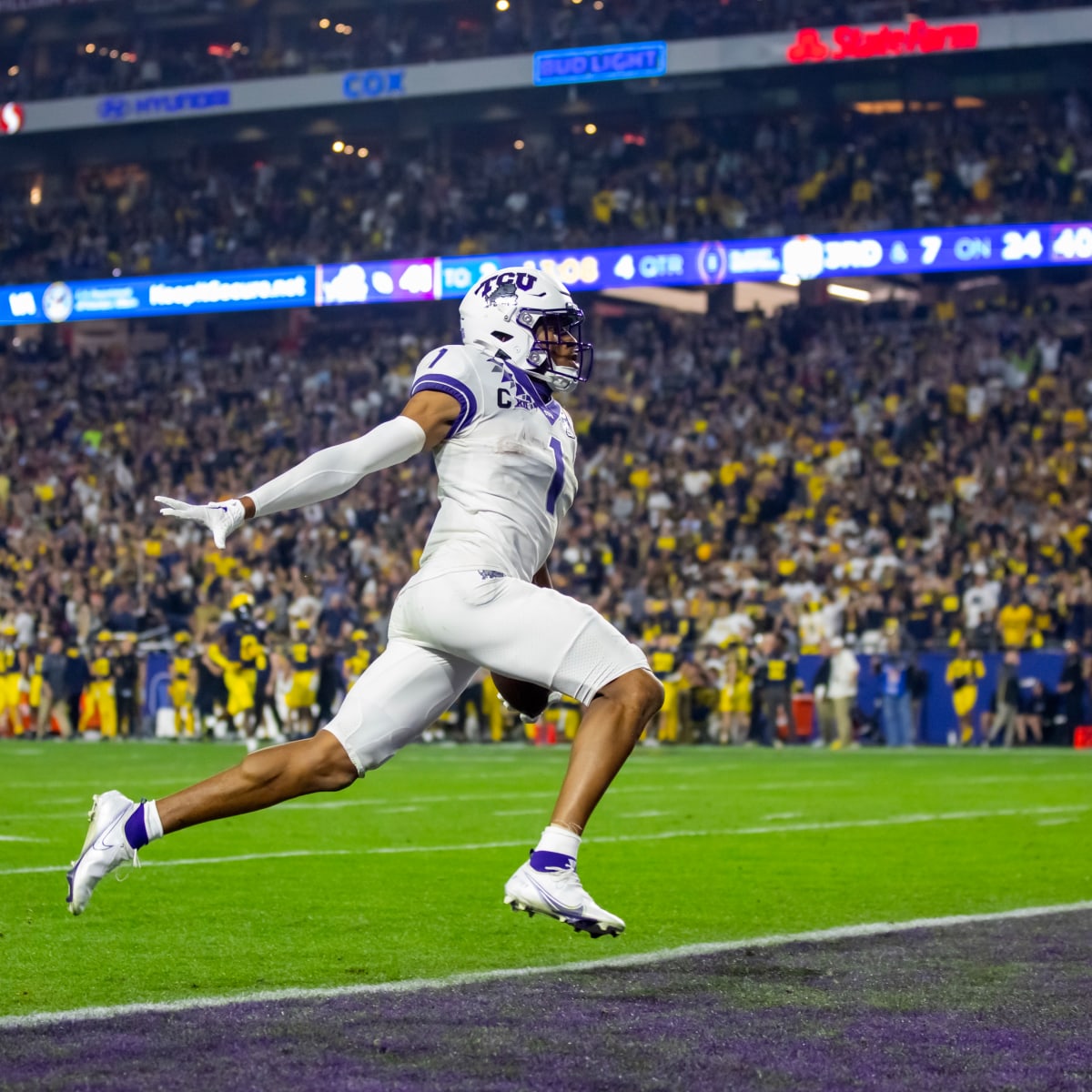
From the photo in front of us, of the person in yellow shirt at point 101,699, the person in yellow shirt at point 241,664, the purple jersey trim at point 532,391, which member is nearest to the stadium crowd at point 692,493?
the person in yellow shirt at point 101,699

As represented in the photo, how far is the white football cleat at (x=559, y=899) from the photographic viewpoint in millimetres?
4398

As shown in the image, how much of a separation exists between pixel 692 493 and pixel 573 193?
27.9 feet

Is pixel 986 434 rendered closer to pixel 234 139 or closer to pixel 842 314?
pixel 842 314

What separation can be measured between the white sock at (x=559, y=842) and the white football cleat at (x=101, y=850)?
1.15 m

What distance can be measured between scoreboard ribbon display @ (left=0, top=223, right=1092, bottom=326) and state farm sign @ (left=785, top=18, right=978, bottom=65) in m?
3.59

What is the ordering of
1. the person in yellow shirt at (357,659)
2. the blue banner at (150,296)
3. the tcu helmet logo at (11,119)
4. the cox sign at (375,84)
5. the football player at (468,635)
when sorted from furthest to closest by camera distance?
1. the tcu helmet logo at (11,119)
2. the cox sign at (375,84)
3. the blue banner at (150,296)
4. the person in yellow shirt at (357,659)
5. the football player at (468,635)

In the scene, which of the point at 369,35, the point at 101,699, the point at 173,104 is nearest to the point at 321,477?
the point at 101,699

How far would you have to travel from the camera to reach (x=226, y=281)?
2936 centimetres

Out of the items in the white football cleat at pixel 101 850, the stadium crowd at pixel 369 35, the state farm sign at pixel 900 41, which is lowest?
the white football cleat at pixel 101 850

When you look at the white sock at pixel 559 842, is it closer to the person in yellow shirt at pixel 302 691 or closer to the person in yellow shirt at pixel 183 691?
the person in yellow shirt at pixel 302 691

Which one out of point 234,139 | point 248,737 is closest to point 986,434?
point 248,737

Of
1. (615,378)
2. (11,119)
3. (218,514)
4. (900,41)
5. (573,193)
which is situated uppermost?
(11,119)

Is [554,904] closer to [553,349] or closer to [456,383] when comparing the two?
[456,383]

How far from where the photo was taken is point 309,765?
4.68 meters
